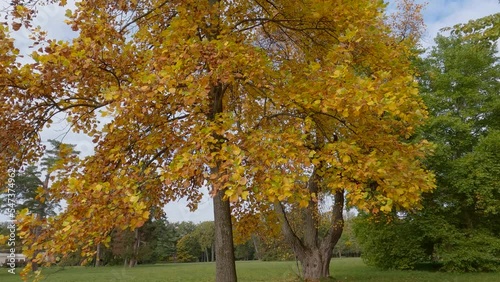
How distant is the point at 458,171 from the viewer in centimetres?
1764

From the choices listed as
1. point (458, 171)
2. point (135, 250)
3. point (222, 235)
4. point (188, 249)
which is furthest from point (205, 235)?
point (222, 235)

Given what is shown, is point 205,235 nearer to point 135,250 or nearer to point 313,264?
point 135,250

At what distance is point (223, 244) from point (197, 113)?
7.37 ft

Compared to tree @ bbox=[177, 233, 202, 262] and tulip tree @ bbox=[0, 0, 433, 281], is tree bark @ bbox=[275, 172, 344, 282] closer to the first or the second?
tulip tree @ bbox=[0, 0, 433, 281]

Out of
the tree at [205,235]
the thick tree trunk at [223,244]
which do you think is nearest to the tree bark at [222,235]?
the thick tree trunk at [223,244]

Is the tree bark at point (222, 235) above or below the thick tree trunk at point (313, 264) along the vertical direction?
above

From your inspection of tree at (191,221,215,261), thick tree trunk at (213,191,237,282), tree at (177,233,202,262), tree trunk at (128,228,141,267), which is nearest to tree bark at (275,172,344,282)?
thick tree trunk at (213,191,237,282)

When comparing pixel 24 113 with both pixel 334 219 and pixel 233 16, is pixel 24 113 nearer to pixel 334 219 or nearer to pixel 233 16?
pixel 233 16

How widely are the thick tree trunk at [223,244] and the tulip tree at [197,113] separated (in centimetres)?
2

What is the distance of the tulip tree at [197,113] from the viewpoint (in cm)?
374

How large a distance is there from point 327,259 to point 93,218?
12.5 meters

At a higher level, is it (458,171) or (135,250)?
(458,171)

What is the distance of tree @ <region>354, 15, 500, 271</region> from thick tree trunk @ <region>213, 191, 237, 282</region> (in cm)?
1409

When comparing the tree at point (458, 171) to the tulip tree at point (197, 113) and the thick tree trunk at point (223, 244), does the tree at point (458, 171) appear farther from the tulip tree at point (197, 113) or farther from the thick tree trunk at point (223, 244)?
the thick tree trunk at point (223, 244)
